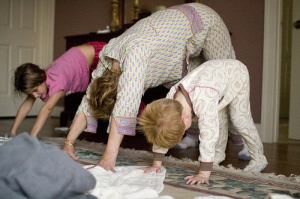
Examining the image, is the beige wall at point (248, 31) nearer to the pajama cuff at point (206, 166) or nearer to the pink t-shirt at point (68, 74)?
the pink t-shirt at point (68, 74)

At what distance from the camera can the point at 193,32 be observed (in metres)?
1.70

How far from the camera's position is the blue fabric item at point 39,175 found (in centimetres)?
77

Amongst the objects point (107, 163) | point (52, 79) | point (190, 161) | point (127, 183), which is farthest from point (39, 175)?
point (52, 79)

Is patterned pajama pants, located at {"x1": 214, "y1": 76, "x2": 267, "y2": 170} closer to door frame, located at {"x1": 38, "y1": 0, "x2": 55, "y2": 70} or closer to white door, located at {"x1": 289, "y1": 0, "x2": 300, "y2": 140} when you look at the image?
white door, located at {"x1": 289, "y1": 0, "x2": 300, "y2": 140}

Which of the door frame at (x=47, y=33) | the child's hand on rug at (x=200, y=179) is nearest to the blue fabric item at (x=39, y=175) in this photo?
the child's hand on rug at (x=200, y=179)

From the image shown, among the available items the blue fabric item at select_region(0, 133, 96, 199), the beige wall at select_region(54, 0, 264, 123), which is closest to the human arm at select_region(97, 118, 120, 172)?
the blue fabric item at select_region(0, 133, 96, 199)

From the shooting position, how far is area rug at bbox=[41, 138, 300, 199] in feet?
3.72

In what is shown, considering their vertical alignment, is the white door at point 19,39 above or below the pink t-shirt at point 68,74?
above

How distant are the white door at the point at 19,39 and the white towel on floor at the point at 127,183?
9.64ft

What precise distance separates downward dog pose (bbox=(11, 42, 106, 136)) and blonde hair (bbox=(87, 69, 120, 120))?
0.39m

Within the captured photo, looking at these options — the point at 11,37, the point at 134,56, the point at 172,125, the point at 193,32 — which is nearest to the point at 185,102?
the point at 172,125

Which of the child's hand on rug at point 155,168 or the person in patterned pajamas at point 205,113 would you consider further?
the child's hand on rug at point 155,168

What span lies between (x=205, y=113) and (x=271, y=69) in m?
1.57

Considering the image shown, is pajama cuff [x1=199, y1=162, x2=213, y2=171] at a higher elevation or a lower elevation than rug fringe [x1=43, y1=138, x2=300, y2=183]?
higher
